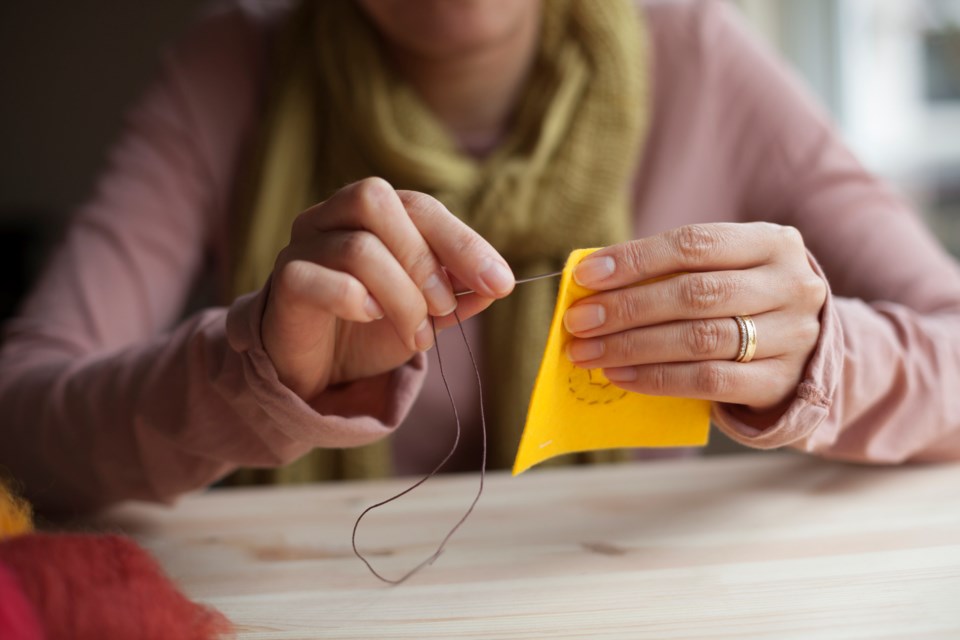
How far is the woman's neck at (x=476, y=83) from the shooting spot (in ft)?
3.21

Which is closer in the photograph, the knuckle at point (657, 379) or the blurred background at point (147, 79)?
the knuckle at point (657, 379)

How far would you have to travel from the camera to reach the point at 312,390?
561mm

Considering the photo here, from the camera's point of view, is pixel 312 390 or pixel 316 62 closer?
pixel 312 390

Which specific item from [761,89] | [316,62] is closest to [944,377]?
[761,89]

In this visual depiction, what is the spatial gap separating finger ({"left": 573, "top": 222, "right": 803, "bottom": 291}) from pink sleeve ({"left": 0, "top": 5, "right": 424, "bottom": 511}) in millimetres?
148

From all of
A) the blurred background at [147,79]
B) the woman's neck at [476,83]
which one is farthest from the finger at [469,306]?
the blurred background at [147,79]

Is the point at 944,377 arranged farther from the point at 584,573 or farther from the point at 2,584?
the point at 2,584

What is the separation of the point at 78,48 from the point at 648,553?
2.35 m

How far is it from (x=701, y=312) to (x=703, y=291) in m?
0.01

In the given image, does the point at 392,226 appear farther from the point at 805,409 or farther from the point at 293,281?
the point at 805,409

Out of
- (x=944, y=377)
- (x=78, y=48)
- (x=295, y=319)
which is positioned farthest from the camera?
(x=78, y=48)

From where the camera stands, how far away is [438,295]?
1.63ft

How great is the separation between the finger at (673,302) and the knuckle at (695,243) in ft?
0.04

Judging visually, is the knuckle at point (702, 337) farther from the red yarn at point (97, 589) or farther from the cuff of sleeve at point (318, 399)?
the red yarn at point (97, 589)
